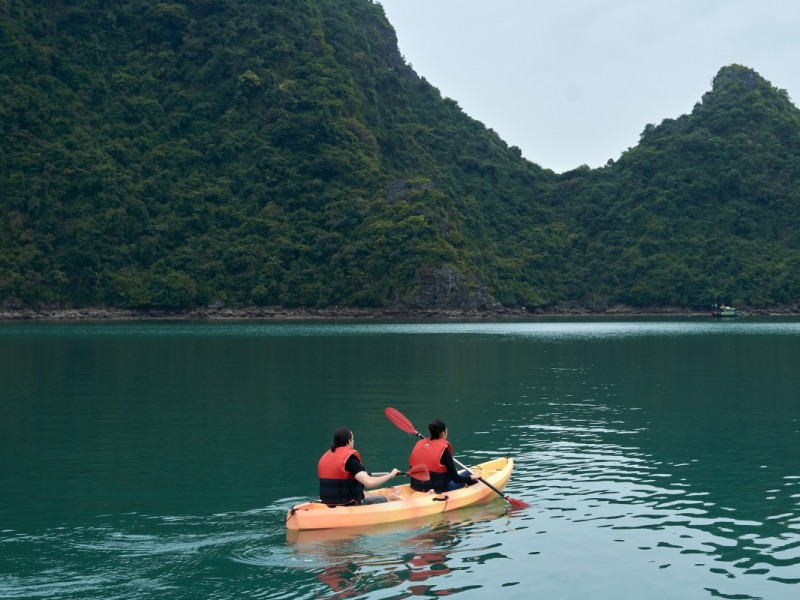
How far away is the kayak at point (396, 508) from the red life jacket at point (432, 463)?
226 millimetres

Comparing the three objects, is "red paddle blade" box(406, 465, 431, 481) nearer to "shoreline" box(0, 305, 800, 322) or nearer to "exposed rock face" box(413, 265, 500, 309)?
"shoreline" box(0, 305, 800, 322)

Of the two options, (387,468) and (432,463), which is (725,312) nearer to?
(387,468)

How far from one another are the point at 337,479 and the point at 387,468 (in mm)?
6120

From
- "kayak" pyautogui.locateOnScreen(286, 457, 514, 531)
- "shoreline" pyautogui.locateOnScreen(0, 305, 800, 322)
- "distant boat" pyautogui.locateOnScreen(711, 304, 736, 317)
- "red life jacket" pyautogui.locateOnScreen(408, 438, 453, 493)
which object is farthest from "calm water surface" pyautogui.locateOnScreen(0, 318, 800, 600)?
"distant boat" pyautogui.locateOnScreen(711, 304, 736, 317)

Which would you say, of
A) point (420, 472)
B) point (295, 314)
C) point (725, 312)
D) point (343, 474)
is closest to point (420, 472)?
point (420, 472)

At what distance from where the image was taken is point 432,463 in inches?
623

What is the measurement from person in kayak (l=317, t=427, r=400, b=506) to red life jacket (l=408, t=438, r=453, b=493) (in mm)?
1612

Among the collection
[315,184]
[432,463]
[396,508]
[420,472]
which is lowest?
[396,508]

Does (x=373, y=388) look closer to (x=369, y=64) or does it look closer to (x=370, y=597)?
(x=370, y=597)

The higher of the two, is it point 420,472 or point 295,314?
point 295,314

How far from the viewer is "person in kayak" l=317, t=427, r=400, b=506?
1405cm

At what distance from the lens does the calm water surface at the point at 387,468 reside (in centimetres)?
1200

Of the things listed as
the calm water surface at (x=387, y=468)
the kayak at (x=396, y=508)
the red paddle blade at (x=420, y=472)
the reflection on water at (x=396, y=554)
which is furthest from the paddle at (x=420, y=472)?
the calm water surface at (x=387, y=468)

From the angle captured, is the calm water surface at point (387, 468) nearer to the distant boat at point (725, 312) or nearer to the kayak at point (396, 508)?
the kayak at point (396, 508)
